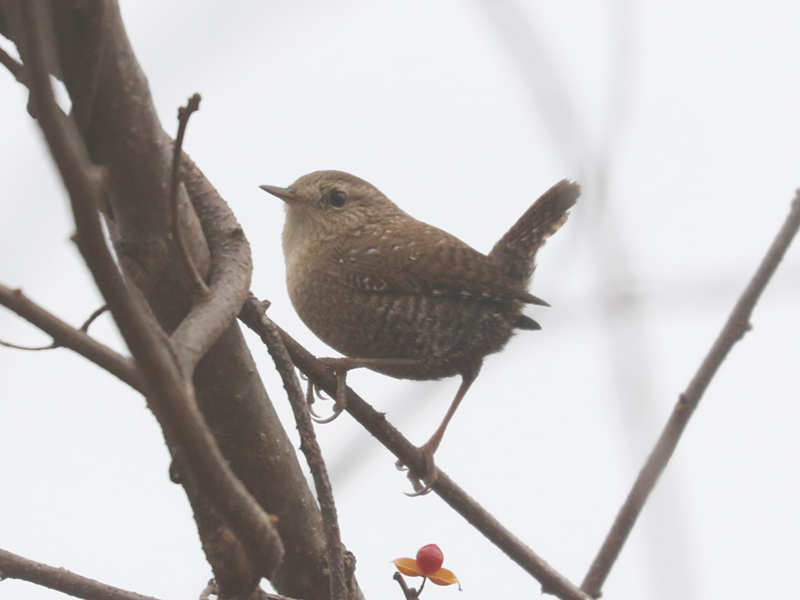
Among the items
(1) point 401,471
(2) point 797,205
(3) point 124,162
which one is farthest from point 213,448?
(1) point 401,471

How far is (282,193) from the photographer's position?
14.5 feet

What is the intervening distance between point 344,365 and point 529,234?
130 cm

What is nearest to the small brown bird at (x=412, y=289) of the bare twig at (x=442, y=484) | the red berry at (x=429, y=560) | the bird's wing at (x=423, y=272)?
the bird's wing at (x=423, y=272)

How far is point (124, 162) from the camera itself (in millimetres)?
1891

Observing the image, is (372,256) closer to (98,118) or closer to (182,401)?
(98,118)

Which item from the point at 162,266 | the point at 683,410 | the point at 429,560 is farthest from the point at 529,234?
the point at 162,266

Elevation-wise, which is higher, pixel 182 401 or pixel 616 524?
pixel 616 524

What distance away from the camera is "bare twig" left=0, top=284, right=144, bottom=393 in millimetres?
1253

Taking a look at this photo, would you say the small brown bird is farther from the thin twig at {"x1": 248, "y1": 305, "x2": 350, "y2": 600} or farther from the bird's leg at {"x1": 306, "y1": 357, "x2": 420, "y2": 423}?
the thin twig at {"x1": 248, "y1": 305, "x2": 350, "y2": 600}

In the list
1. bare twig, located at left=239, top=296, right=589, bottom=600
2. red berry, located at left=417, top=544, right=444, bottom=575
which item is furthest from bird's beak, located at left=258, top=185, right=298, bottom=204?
red berry, located at left=417, top=544, right=444, bottom=575

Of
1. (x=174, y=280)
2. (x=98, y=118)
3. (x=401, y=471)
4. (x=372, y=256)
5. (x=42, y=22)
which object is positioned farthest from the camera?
(x=372, y=256)

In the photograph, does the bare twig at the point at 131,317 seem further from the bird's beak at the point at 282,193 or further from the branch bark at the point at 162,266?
the bird's beak at the point at 282,193

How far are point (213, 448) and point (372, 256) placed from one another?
2.63 metres

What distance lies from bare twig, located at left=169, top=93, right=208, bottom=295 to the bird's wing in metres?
1.75
